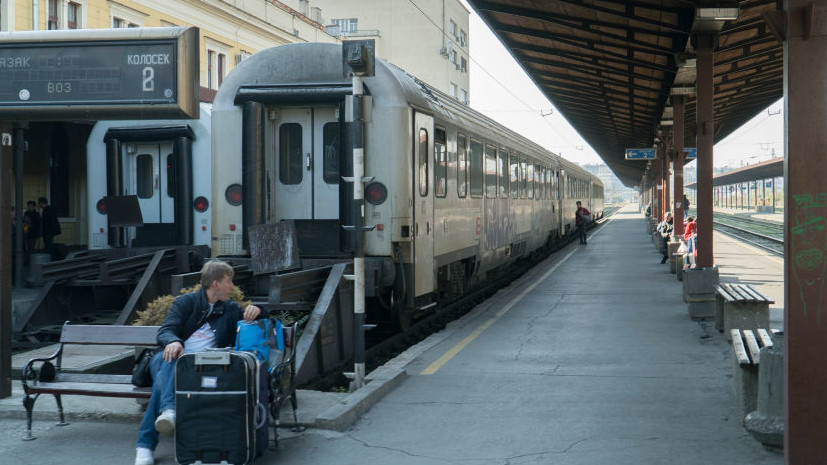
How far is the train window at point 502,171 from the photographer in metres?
16.5

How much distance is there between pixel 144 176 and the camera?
1495 centimetres

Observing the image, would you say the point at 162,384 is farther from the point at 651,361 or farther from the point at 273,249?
the point at 651,361

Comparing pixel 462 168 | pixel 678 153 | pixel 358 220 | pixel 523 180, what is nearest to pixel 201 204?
pixel 462 168

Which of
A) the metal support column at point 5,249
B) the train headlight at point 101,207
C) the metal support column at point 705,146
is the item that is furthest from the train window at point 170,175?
the metal support column at point 705,146

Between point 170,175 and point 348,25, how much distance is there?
50.7 m

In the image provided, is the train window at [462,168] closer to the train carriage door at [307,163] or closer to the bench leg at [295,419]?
the train carriage door at [307,163]

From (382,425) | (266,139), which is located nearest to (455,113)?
(266,139)

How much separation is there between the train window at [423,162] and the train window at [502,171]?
18.8ft

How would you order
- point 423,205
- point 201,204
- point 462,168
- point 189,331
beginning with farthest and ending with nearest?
point 201,204
point 462,168
point 423,205
point 189,331

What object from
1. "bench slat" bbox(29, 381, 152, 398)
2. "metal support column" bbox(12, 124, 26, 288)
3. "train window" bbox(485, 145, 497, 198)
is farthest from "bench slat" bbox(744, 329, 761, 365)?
"metal support column" bbox(12, 124, 26, 288)

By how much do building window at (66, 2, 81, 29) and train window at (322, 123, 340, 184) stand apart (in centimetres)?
1559

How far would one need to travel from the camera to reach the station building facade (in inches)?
771

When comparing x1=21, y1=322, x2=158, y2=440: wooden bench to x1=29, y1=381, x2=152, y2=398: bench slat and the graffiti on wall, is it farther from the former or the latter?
the graffiti on wall

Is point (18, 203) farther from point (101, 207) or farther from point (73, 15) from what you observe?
point (73, 15)
